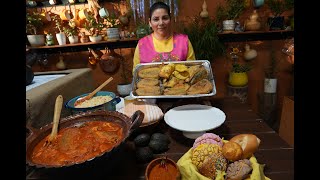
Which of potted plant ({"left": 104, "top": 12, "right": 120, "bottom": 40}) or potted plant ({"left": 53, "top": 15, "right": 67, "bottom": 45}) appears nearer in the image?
potted plant ({"left": 104, "top": 12, "right": 120, "bottom": 40})

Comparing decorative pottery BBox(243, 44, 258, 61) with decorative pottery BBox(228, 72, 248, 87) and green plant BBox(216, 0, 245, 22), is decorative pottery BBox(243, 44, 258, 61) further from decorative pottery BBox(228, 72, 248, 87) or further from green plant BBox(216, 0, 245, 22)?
green plant BBox(216, 0, 245, 22)

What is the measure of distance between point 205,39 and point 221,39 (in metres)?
0.44

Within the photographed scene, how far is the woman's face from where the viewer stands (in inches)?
81.7

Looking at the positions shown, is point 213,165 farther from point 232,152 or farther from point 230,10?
point 230,10

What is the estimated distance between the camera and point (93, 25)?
3.55 metres

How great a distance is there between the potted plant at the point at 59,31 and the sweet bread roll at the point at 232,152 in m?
3.57

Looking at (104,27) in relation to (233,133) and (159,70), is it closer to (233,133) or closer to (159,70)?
(159,70)

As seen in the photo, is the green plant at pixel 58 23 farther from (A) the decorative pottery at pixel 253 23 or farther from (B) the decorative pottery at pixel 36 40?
(A) the decorative pottery at pixel 253 23

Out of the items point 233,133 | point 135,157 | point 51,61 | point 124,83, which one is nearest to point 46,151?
point 135,157

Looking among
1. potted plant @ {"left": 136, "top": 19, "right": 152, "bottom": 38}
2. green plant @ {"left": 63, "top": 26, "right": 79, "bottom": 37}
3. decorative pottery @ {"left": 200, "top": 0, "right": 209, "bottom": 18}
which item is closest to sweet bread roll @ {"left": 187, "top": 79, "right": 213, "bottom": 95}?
potted plant @ {"left": 136, "top": 19, "right": 152, "bottom": 38}

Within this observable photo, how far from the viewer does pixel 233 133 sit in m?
1.13

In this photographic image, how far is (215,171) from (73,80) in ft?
4.94

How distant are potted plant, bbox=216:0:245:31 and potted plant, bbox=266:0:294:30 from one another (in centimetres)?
44

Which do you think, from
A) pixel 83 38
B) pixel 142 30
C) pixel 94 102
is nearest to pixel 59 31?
pixel 83 38
